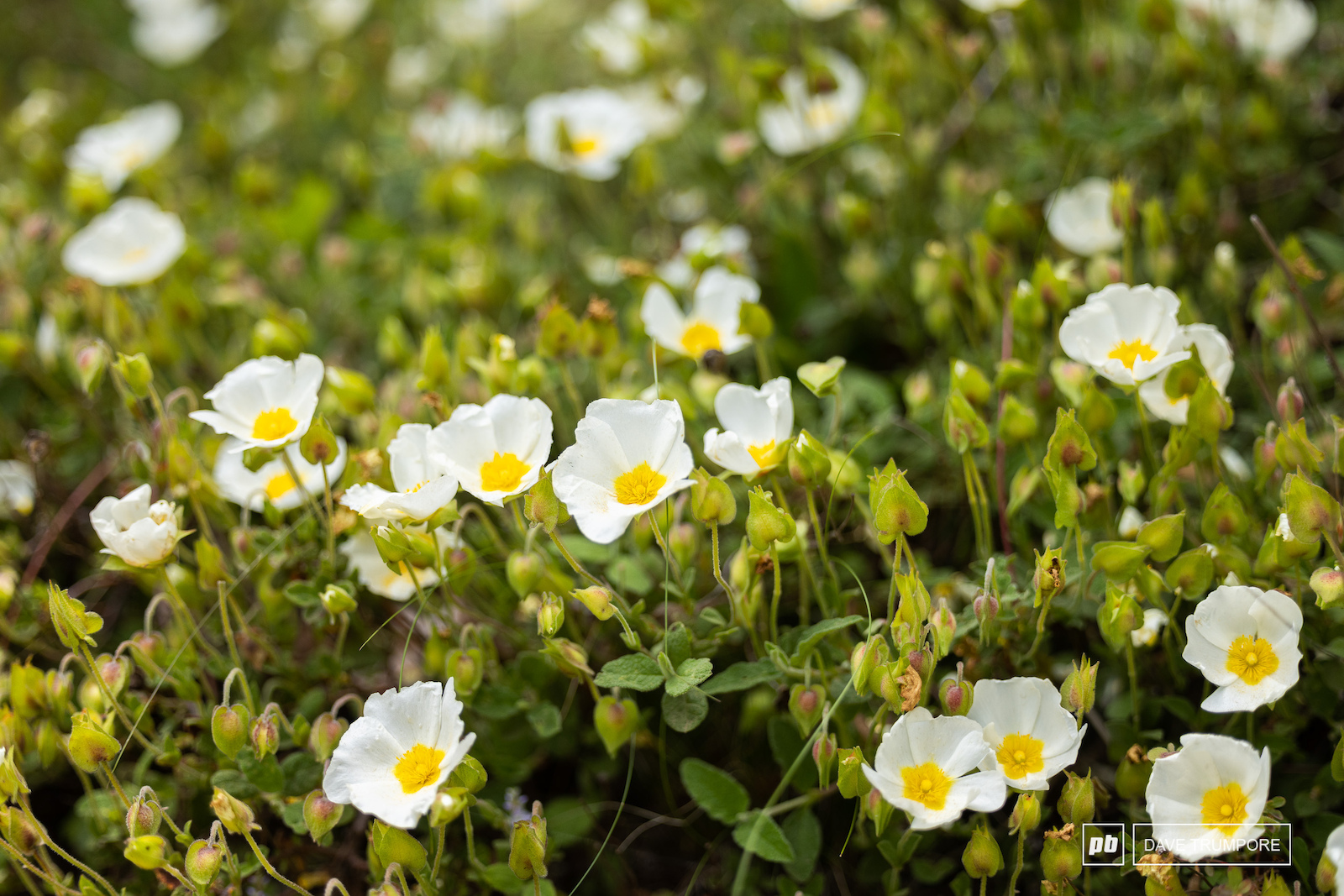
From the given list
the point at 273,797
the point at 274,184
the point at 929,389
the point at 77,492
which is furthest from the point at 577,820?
the point at 274,184

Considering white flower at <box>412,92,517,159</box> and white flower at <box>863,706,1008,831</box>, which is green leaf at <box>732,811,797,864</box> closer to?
white flower at <box>863,706,1008,831</box>

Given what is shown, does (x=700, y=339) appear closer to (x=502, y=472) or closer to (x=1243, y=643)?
(x=502, y=472)

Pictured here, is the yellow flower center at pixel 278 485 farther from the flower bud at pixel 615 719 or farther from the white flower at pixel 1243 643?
the white flower at pixel 1243 643

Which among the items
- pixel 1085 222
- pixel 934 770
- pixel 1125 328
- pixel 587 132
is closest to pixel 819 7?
pixel 587 132

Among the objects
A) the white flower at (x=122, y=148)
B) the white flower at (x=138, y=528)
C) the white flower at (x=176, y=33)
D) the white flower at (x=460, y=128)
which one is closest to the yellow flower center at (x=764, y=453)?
the white flower at (x=138, y=528)

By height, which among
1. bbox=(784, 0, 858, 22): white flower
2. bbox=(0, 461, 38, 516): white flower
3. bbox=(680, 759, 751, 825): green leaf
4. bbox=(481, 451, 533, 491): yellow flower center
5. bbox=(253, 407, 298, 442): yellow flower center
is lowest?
bbox=(680, 759, 751, 825): green leaf

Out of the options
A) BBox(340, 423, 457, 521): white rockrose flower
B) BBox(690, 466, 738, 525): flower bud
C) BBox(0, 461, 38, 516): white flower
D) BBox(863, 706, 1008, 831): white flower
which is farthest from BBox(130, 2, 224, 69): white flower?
BBox(863, 706, 1008, 831): white flower
